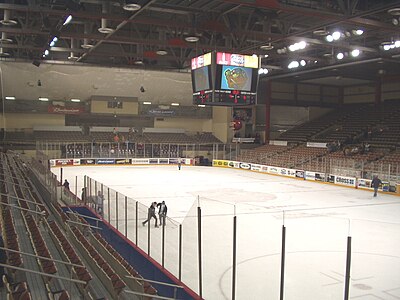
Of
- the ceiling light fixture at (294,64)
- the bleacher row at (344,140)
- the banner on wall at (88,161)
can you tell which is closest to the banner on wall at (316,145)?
the bleacher row at (344,140)

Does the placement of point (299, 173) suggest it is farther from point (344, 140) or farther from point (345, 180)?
point (344, 140)

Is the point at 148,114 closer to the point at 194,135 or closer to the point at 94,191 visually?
the point at 194,135

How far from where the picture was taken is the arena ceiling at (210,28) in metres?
16.0

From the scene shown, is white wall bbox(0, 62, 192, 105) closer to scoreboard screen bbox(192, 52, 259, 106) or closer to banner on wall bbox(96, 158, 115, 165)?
banner on wall bbox(96, 158, 115, 165)

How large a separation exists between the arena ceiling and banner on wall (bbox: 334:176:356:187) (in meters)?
8.26

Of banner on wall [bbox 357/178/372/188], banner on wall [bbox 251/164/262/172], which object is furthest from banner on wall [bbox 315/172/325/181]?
banner on wall [bbox 251/164/262/172]

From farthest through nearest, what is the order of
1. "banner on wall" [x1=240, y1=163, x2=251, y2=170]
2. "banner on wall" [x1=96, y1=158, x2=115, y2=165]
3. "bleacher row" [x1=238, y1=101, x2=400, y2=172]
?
"banner on wall" [x1=96, y1=158, x2=115, y2=165], "banner on wall" [x1=240, y1=163, x2=251, y2=170], "bleacher row" [x1=238, y1=101, x2=400, y2=172]

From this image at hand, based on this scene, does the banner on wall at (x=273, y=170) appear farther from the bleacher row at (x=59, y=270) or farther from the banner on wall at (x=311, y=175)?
the bleacher row at (x=59, y=270)

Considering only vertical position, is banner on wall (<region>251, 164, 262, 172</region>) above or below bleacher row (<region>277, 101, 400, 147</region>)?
below

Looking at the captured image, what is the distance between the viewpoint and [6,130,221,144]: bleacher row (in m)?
39.7

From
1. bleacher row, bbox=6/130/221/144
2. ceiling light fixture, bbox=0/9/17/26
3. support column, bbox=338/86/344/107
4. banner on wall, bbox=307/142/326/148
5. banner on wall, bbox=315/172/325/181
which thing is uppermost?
support column, bbox=338/86/344/107

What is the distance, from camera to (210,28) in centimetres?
1956

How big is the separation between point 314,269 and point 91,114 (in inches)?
1458

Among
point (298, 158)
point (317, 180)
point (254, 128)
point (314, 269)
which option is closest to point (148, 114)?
point (254, 128)
